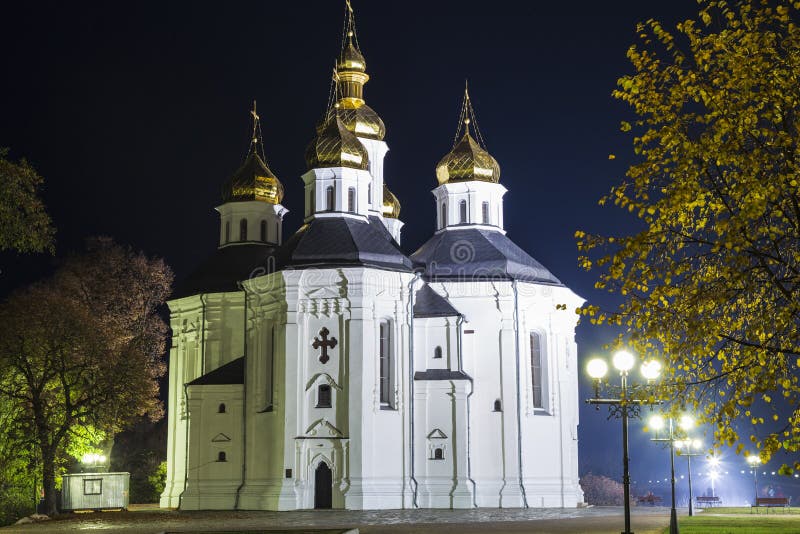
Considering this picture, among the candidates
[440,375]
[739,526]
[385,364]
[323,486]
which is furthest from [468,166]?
[739,526]

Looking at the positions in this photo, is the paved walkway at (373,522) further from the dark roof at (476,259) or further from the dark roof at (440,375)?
the dark roof at (476,259)

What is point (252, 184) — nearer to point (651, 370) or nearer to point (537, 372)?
point (537, 372)

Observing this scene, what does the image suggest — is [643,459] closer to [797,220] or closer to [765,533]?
[765,533]

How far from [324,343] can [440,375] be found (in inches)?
157

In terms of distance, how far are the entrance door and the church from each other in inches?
1.7

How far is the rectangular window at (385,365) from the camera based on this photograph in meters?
34.1

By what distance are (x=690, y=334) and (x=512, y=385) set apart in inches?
996

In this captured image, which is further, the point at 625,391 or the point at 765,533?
the point at 765,533

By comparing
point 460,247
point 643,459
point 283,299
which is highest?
point 460,247

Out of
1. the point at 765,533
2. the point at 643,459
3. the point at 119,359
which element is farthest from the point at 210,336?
the point at 643,459

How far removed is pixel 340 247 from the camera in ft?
114

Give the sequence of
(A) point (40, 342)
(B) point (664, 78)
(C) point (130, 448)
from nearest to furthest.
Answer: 1. (B) point (664, 78)
2. (A) point (40, 342)
3. (C) point (130, 448)

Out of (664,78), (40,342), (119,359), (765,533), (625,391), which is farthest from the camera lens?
(119,359)

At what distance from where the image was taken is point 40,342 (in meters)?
32.9
